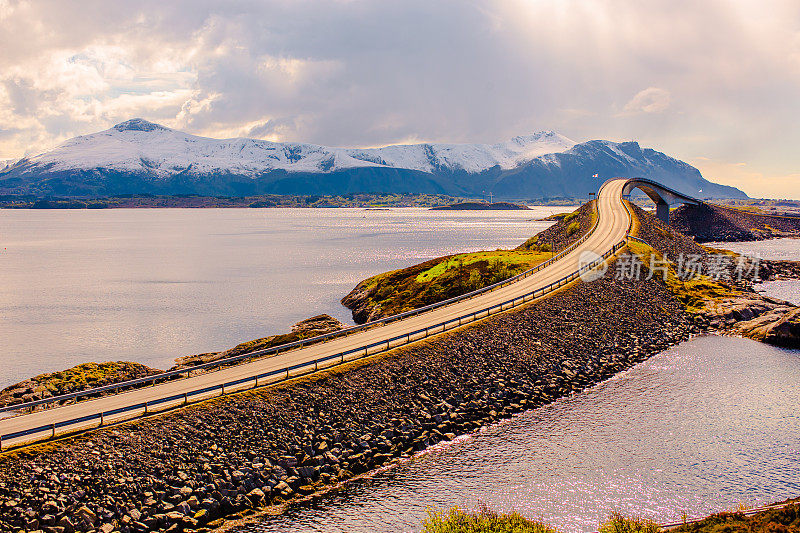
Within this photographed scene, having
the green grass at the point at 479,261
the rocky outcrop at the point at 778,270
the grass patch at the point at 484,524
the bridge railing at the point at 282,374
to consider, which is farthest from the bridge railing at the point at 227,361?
the rocky outcrop at the point at 778,270

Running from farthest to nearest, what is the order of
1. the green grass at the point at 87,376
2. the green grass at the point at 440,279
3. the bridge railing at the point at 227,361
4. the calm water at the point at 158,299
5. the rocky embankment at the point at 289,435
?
the green grass at the point at 440,279 → the calm water at the point at 158,299 → the green grass at the point at 87,376 → the bridge railing at the point at 227,361 → the rocky embankment at the point at 289,435

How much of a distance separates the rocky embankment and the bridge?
5.85 feet

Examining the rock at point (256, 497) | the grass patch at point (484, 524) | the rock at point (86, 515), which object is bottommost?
the rock at point (256, 497)

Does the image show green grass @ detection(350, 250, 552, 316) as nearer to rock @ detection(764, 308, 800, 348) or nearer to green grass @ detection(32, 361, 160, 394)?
rock @ detection(764, 308, 800, 348)

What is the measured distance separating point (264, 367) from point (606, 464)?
26623 mm

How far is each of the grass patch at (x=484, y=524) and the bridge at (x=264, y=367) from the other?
59.6 feet

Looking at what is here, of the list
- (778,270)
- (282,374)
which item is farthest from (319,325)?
(778,270)

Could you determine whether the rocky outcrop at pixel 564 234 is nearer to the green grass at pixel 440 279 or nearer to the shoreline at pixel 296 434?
the green grass at pixel 440 279

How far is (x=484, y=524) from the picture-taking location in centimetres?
2727

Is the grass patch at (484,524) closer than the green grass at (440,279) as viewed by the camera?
Yes

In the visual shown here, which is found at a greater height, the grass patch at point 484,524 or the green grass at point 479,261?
the green grass at point 479,261

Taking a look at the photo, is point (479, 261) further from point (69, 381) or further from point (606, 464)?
point (69, 381)

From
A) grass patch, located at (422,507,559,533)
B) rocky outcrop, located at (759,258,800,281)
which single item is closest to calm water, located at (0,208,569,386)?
grass patch, located at (422,507,559,533)

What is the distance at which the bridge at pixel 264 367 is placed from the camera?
35000 millimetres
